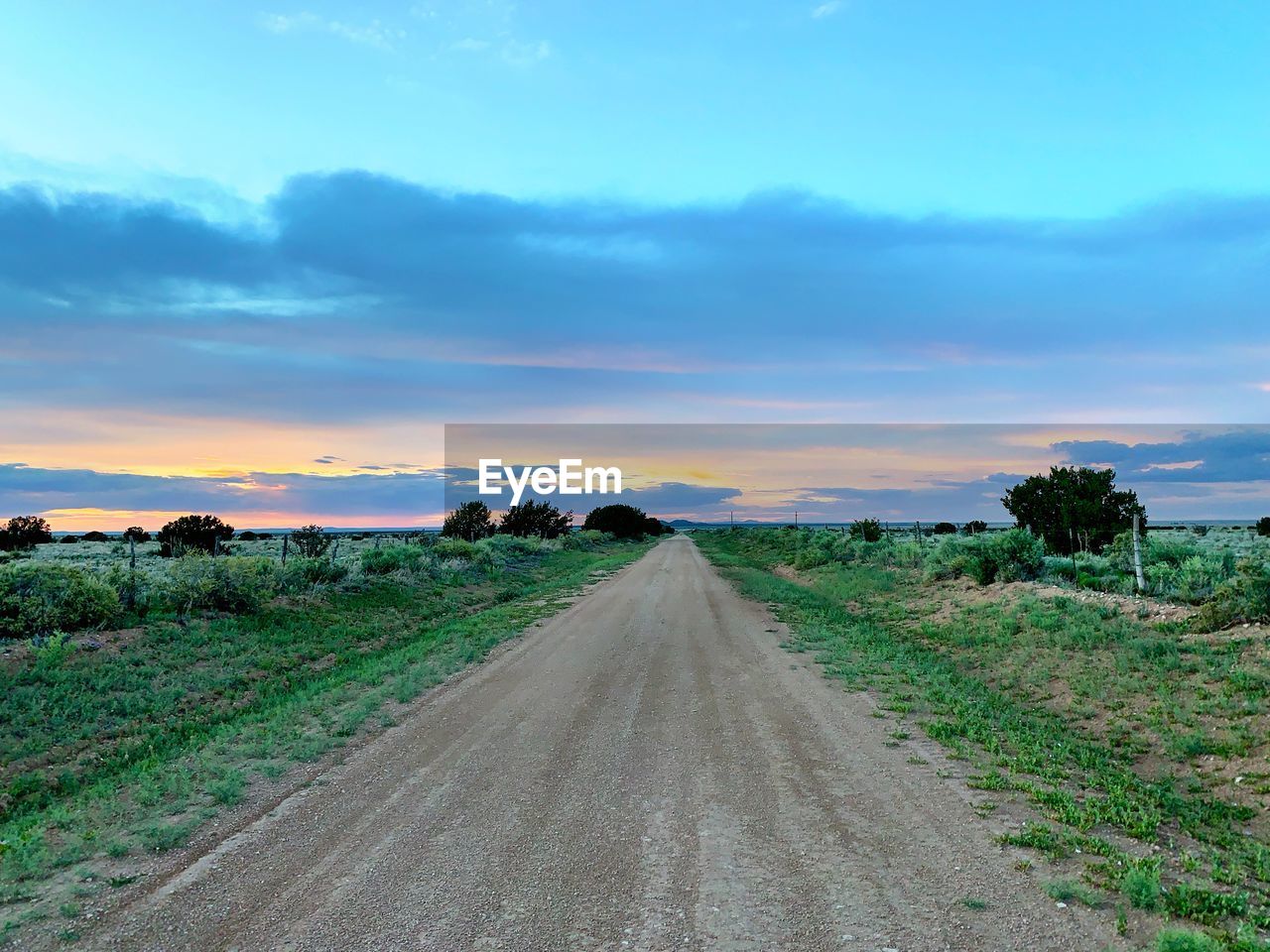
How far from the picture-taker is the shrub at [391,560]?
2519cm

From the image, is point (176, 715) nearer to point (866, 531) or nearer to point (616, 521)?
point (866, 531)

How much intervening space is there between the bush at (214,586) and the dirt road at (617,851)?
A: 8.80 metres

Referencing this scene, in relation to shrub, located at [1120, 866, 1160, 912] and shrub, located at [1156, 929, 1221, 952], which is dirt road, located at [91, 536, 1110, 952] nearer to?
shrub, located at [1156, 929, 1221, 952]

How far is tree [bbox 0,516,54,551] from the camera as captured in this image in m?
43.9

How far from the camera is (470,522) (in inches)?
2383

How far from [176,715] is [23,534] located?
152 feet

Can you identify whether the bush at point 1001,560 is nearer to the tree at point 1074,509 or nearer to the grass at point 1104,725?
the grass at point 1104,725

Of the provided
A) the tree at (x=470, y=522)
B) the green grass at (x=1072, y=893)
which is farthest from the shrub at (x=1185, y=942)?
the tree at (x=470, y=522)

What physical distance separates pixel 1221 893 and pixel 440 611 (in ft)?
62.8

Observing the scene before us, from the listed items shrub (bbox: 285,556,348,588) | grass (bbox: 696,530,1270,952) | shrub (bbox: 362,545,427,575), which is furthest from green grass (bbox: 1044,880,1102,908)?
shrub (bbox: 362,545,427,575)

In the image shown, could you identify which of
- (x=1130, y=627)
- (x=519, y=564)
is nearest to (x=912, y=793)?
(x=1130, y=627)

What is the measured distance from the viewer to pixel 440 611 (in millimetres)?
21625

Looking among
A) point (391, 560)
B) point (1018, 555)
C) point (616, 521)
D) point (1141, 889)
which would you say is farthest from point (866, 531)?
point (616, 521)

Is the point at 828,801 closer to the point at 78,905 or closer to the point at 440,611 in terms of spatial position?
the point at 78,905
